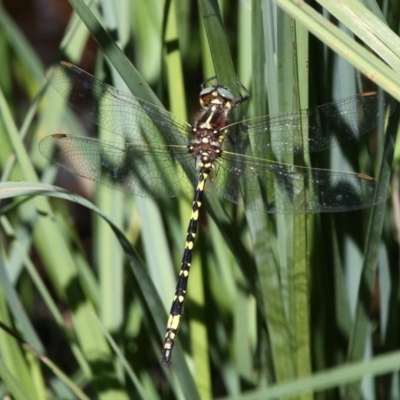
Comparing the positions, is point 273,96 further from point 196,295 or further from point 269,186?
point 196,295

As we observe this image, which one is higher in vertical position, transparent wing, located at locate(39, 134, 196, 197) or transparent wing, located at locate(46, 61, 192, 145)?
transparent wing, located at locate(46, 61, 192, 145)

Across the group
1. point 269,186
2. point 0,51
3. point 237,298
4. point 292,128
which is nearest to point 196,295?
point 237,298

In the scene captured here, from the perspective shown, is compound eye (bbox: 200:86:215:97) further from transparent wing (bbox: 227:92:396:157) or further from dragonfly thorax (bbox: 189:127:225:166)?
transparent wing (bbox: 227:92:396:157)

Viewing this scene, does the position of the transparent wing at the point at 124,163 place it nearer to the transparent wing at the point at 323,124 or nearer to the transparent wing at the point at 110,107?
the transparent wing at the point at 110,107

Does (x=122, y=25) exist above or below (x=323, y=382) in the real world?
above

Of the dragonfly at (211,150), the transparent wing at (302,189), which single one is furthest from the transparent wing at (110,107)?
the transparent wing at (302,189)

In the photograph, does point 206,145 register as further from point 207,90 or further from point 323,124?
point 323,124

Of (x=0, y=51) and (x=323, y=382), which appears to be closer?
(x=323, y=382)

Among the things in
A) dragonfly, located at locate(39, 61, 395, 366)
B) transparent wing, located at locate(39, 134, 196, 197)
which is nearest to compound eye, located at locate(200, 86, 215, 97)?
dragonfly, located at locate(39, 61, 395, 366)
